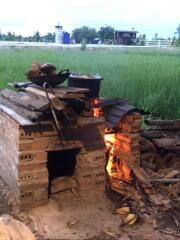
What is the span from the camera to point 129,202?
4184mm

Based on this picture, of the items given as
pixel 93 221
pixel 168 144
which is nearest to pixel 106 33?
pixel 168 144

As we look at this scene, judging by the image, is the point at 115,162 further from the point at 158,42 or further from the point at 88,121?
the point at 158,42

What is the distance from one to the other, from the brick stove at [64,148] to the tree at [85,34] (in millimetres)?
16518

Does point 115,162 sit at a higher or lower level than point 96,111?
lower

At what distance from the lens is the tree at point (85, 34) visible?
21.0m

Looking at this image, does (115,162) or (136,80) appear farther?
(136,80)

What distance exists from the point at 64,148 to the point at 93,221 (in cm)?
77

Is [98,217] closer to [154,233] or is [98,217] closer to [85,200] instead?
[85,200]

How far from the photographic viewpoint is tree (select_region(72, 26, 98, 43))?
21.0 metres

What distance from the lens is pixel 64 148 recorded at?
3.95 m

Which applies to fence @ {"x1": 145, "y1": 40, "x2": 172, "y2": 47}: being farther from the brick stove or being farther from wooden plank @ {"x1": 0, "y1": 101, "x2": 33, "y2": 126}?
wooden plank @ {"x1": 0, "y1": 101, "x2": 33, "y2": 126}

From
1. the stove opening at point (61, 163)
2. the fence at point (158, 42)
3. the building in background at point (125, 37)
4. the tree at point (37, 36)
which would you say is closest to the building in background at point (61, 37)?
the tree at point (37, 36)

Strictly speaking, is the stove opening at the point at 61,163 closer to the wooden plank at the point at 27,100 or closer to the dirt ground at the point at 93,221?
the dirt ground at the point at 93,221

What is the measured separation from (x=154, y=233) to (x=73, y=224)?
0.76 m
